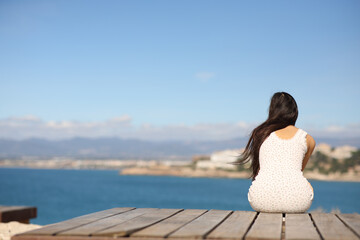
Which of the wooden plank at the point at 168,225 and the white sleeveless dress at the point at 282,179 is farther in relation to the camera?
the white sleeveless dress at the point at 282,179

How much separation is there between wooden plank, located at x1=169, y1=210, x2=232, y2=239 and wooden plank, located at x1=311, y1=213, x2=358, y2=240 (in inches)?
16.7

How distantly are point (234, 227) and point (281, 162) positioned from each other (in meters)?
0.86

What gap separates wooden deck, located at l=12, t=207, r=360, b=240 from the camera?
1807 millimetres

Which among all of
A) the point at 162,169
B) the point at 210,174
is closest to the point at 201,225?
the point at 210,174

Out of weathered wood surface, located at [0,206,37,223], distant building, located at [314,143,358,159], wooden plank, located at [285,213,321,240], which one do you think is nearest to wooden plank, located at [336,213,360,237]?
wooden plank, located at [285,213,321,240]

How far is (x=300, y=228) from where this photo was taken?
2.01 meters

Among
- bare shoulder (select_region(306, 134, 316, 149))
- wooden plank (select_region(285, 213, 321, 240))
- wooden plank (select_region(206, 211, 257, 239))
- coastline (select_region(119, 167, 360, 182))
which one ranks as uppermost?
bare shoulder (select_region(306, 134, 316, 149))

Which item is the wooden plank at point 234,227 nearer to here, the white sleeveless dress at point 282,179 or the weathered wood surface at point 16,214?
the white sleeveless dress at point 282,179

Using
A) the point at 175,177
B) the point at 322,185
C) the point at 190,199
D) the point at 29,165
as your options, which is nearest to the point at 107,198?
the point at 190,199

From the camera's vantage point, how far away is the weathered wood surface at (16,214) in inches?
178

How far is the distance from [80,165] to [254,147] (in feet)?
466

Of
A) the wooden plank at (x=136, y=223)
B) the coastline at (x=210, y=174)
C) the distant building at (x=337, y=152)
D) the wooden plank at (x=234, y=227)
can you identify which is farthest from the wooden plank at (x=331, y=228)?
the distant building at (x=337, y=152)

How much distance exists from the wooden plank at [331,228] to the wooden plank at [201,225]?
1.39 feet

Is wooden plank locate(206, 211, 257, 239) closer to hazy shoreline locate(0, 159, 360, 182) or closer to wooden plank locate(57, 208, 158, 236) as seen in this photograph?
wooden plank locate(57, 208, 158, 236)
